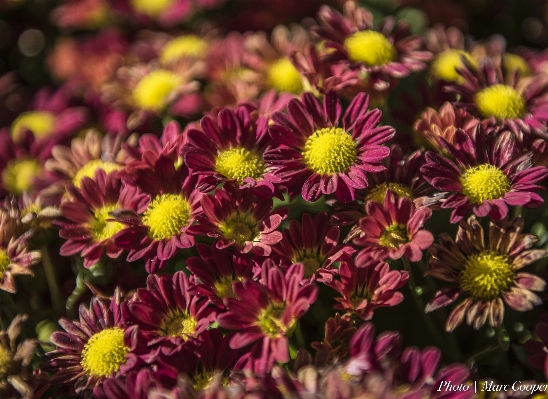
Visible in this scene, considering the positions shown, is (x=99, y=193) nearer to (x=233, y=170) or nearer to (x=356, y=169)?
(x=233, y=170)

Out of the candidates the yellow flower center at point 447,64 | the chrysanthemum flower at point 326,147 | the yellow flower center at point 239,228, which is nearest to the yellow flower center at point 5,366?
the yellow flower center at point 239,228

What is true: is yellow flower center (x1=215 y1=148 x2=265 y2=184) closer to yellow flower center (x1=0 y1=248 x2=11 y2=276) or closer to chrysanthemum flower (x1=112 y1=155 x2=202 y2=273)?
chrysanthemum flower (x1=112 y1=155 x2=202 y2=273)

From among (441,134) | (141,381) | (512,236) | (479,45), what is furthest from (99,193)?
(479,45)

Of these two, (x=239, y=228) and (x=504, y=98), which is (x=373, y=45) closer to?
(x=504, y=98)

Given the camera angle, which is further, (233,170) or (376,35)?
(376,35)

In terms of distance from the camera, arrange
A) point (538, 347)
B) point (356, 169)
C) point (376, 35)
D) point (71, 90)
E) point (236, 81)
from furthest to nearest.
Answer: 1. point (71, 90)
2. point (236, 81)
3. point (376, 35)
4. point (356, 169)
5. point (538, 347)
